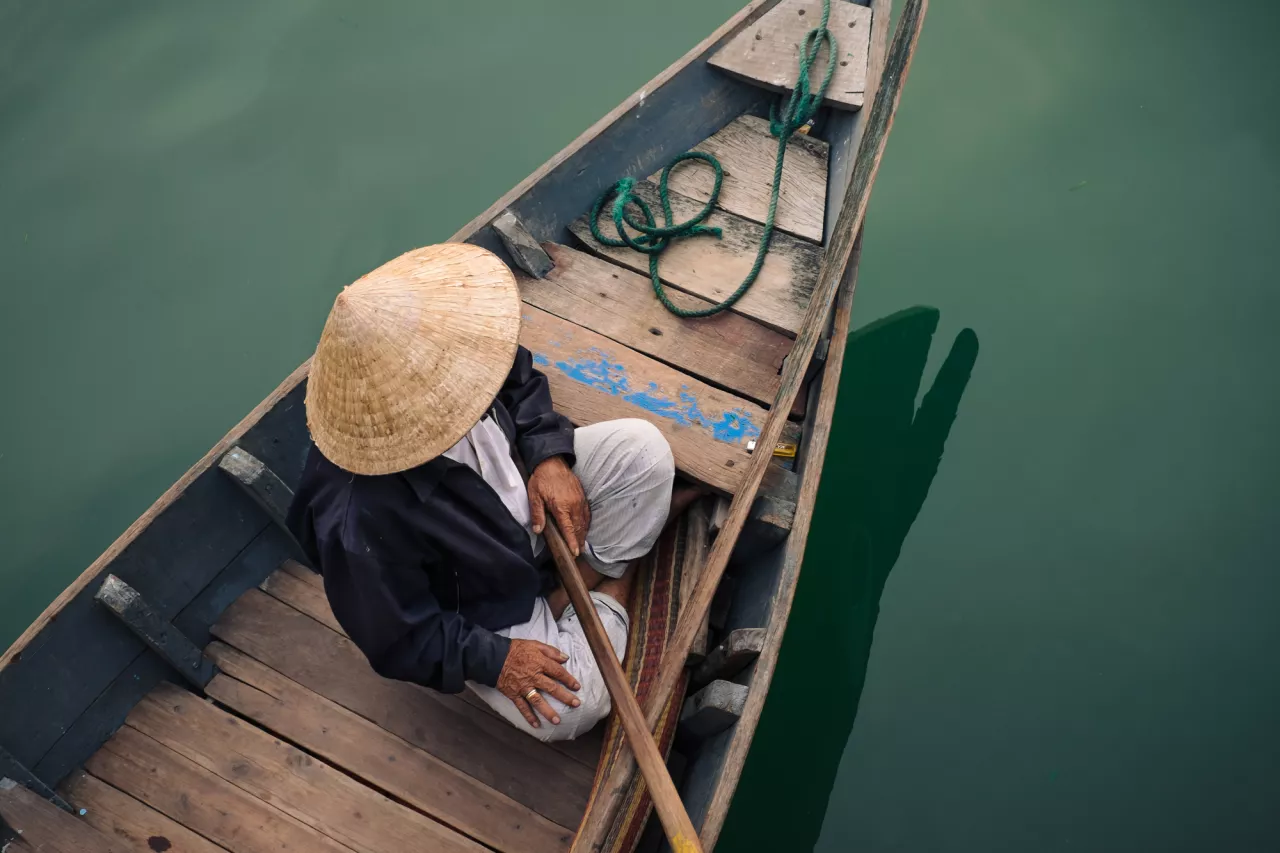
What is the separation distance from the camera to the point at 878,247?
14.0 ft

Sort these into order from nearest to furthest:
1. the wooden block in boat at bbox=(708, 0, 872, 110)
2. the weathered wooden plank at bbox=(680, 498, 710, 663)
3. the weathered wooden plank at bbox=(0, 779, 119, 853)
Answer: the weathered wooden plank at bbox=(0, 779, 119, 853)
the weathered wooden plank at bbox=(680, 498, 710, 663)
the wooden block in boat at bbox=(708, 0, 872, 110)

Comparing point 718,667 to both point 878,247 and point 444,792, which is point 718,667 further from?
point 878,247

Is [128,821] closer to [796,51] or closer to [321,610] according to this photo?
[321,610]

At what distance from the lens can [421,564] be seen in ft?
6.20

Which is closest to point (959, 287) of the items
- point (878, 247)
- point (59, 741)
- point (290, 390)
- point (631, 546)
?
point (878, 247)

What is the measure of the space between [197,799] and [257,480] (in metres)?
0.81

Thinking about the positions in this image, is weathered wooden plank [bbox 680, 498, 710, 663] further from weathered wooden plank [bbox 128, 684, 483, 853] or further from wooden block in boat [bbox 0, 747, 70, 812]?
wooden block in boat [bbox 0, 747, 70, 812]

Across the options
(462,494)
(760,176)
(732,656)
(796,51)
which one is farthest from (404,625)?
(796,51)

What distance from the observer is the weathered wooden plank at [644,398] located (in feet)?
8.20

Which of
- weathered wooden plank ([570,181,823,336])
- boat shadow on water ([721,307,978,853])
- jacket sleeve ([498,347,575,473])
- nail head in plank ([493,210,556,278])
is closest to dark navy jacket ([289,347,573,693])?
jacket sleeve ([498,347,575,473])

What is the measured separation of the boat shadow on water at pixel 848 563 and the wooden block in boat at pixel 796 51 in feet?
3.99

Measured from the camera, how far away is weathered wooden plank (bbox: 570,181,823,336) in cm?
288

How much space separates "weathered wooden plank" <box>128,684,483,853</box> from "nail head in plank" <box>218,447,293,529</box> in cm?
55

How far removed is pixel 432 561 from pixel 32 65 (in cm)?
455
